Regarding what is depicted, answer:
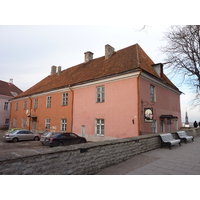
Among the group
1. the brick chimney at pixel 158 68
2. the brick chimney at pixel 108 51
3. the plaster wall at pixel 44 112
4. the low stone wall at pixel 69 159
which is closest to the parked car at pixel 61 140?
the plaster wall at pixel 44 112

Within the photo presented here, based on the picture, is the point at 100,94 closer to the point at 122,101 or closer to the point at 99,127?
the point at 122,101

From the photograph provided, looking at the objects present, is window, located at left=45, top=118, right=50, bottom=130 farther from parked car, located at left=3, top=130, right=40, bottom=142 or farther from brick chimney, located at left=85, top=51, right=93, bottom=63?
brick chimney, located at left=85, top=51, right=93, bottom=63

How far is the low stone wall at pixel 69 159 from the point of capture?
3629mm

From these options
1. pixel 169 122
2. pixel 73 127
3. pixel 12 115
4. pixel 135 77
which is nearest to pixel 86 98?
pixel 73 127

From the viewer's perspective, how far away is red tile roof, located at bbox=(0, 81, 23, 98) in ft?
124

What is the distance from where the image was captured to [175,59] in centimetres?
1942

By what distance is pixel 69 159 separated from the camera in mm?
4637

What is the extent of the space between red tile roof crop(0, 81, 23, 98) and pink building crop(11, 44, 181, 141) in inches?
903

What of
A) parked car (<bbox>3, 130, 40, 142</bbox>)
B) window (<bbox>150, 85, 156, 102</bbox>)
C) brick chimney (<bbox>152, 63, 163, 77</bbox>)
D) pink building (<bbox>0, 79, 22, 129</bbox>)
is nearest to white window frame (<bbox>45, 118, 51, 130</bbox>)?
parked car (<bbox>3, 130, 40, 142</bbox>)

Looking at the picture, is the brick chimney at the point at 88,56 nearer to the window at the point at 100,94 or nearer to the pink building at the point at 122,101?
the pink building at the point at 122,101

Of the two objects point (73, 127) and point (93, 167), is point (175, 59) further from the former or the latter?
point (93, 167)

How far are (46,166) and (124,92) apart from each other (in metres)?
11.2

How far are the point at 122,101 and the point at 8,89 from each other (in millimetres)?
35627

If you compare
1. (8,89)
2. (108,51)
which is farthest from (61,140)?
(8,89)
